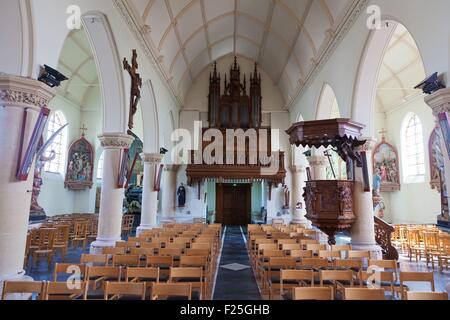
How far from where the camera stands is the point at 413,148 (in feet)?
48.9

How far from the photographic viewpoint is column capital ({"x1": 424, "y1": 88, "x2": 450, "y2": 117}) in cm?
431

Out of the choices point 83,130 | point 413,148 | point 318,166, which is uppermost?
point 83,130

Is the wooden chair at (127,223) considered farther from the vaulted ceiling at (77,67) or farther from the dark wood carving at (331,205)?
A: the dark wood carving at (331,205)

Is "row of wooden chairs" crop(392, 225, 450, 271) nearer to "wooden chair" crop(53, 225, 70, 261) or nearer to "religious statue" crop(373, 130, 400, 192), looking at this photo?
"religious statue" crop(373, 130, 400, 192)

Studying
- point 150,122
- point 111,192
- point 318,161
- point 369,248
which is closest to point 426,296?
point 369,248

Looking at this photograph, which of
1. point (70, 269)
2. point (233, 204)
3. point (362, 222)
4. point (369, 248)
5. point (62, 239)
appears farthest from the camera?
point (233, 204)

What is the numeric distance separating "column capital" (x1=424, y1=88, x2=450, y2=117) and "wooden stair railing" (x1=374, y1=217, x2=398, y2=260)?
13.8 ft

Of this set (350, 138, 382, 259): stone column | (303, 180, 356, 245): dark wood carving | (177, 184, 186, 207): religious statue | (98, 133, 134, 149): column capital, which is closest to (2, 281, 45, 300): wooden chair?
(98, 133, 134, 149): column capital

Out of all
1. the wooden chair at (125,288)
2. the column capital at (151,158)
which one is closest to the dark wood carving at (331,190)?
the wooden chair at (125,288)

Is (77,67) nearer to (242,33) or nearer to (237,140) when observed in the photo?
(242,33)

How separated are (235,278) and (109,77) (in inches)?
233

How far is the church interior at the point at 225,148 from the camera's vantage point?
13.9ft
